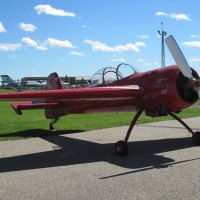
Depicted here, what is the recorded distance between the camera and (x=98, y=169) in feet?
23.6

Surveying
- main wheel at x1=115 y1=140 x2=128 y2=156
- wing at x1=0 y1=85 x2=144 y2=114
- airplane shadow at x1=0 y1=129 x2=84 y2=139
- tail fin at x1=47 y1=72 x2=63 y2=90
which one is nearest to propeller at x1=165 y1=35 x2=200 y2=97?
wing at x1=0 y1=85 x2=144 y2=114

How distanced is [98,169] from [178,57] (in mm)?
3268

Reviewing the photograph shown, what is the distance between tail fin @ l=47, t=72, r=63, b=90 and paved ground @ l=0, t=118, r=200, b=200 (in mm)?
2917

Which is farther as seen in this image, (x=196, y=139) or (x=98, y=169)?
(x=196, y=139)

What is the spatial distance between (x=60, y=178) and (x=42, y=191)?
0.82 metres

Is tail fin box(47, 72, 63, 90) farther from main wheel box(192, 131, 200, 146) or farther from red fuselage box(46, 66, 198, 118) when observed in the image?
main wheel box(192, 131, 200, 146)

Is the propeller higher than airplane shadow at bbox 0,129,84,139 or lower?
higher

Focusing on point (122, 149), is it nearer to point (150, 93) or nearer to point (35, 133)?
point (150, 93)

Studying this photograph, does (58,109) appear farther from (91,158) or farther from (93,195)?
(93,195)

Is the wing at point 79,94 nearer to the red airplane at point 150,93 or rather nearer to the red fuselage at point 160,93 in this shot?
the red airplane at point 150,93

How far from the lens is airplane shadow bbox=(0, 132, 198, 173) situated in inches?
301

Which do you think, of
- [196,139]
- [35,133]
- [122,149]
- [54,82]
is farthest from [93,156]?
[54,82]

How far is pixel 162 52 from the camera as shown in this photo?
4425cm

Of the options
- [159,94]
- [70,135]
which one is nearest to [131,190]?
[159,94]
